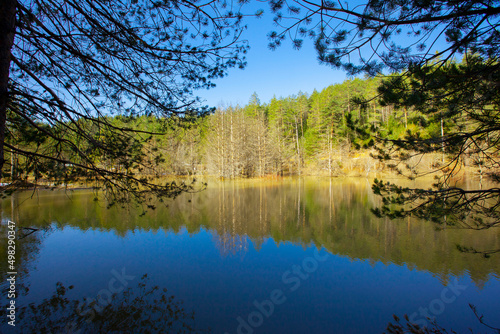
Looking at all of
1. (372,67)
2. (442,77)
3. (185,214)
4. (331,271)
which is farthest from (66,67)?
(185,214)

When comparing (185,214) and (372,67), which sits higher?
(372,67)

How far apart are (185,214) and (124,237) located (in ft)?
11.6

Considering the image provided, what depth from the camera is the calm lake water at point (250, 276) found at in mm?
3580

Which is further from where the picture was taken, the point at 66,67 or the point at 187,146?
the point at 187,146

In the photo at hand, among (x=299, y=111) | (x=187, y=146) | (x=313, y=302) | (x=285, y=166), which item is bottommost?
(x=313, y=302)

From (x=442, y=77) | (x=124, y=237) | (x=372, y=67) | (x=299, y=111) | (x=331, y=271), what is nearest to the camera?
(x=442, y=77)

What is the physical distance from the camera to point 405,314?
12.2ft

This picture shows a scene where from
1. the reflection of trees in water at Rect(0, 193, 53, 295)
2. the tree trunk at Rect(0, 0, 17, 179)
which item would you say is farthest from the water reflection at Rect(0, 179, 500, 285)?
the tree trunk at Rect(0, 0, 17, 179)

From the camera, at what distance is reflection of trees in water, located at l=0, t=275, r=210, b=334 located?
324 centimetres

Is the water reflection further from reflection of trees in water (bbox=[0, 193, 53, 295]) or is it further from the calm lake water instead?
reflection of trees in water (bbox=[0, 193, 53, 295])

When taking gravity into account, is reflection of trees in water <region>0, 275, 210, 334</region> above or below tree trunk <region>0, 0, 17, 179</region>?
below

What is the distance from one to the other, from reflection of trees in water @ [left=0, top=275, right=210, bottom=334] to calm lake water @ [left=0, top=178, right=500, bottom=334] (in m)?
0.02

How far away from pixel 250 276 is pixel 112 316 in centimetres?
258

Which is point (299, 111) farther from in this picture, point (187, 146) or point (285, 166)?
point (187, 146)
